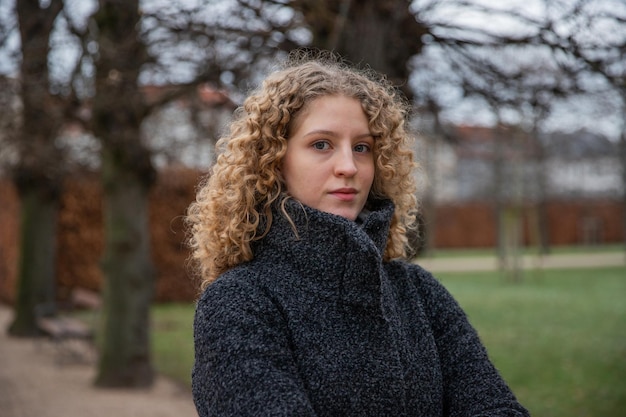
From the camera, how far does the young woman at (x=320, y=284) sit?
1.76 meters

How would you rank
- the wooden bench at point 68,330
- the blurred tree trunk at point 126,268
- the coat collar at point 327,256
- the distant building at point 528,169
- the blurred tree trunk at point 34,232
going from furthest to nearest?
the distant building at point 528,169
the blurred tree trunk at point 34,232
the wooden bench at point 68,330
the blurred tree trunk at point 126,268
the coat collar at point 327,256

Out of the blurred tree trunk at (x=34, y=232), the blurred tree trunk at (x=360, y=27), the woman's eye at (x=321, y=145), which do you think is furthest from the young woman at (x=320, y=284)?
the blurred tree trunk at (x=34, y=232)

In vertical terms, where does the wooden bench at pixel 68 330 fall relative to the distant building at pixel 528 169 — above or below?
below

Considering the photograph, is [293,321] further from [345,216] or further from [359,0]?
[359,0]

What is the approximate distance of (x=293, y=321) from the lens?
182cm

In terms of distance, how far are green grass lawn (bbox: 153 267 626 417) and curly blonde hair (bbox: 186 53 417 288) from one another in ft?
11.5

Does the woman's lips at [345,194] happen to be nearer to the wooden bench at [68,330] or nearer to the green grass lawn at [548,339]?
the green grass lawn at [548,339]

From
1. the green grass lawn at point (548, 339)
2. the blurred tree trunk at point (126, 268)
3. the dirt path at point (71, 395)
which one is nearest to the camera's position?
the green grass lawn at point (548, 339)

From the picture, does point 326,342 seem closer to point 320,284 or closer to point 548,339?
point 320,284

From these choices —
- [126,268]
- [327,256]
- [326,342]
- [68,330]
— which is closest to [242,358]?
[326,342]

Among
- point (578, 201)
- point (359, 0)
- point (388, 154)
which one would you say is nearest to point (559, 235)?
point (578, 201)

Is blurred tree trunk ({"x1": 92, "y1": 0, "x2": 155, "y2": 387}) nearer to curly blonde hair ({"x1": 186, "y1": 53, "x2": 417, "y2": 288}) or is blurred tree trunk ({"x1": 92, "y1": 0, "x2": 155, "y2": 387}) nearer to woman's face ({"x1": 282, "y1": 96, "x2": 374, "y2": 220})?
curly blonde hair ({"x1": 186, "y1": 53, "x2": 417, "y2": 288})

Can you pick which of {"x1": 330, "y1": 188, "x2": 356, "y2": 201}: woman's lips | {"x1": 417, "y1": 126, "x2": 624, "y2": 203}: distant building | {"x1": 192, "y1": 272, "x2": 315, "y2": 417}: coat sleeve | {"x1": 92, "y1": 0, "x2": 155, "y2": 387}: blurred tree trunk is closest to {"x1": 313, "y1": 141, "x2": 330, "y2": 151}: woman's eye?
{"x1": 330, "y1": 188, "x2": 356, "y2": 201}: woman's lips

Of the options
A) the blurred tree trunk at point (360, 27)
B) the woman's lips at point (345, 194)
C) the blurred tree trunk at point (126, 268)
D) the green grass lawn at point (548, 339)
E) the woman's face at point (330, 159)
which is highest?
the blurred tree trunk at point (360, 27)
